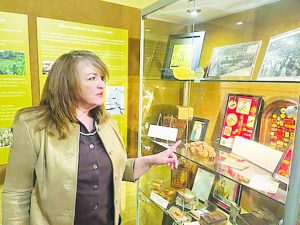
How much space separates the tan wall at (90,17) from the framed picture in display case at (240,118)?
79 cm

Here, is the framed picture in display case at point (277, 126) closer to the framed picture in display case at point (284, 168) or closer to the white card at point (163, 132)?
the framed picture in display case at point (284, 168)

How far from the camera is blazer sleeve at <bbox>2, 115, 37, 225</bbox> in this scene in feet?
3.16

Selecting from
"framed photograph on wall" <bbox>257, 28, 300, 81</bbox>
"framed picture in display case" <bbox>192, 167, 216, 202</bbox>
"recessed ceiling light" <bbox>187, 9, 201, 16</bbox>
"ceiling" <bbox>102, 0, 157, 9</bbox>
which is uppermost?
"ceiling" <bbox>102, 0, 157, 9</bbox>

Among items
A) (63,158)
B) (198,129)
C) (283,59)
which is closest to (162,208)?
(198,129)

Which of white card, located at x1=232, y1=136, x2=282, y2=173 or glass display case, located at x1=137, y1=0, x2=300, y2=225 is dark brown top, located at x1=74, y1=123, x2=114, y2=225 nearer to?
glass display case, located at x1=137, y1=0, x2=300, y2=225

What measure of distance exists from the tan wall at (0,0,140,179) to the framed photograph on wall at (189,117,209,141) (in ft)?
1.79

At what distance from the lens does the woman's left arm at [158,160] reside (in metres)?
1.23

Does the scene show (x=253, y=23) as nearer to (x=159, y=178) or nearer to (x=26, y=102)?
(x=159, y=178)

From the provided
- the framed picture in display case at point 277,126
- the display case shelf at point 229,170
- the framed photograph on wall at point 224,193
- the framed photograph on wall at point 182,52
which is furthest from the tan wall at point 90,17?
the framed picture in display case at point 277,126

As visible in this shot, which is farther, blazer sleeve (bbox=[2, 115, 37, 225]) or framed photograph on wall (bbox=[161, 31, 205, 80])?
framed photograph on wall (bbox=[161, 31, 205, 80])

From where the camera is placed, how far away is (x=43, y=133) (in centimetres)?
99

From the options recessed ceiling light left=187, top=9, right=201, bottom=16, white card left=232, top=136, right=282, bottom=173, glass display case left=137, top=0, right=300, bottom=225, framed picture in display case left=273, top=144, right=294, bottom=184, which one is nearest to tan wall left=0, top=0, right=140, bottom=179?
glass display case left=137, top=0, right=300, bottom=225

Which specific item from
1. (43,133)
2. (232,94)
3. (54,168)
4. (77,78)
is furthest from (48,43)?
(232,94)

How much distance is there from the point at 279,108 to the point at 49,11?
1430 mm
